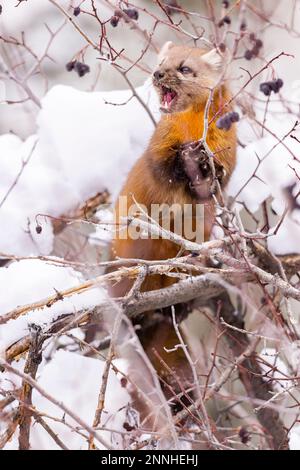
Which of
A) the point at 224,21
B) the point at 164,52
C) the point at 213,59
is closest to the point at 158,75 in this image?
the point at 164,52

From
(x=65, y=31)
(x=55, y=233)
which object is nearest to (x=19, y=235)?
(x=55, y=233)

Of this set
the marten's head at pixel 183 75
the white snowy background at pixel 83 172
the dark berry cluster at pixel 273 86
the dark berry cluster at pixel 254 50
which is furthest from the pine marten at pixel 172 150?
the dark berry cluster at pixel 273 86

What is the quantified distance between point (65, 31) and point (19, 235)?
12.8ft

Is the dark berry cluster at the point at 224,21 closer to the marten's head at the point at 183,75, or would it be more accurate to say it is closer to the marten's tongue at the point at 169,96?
the marten's head at the point at 183,75

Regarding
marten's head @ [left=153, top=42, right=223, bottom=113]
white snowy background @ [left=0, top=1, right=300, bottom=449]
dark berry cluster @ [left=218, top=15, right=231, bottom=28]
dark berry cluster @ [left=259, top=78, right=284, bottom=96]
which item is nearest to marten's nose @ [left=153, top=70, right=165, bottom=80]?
marten's head @ [left=153, top=42, right=223, bottom=113]

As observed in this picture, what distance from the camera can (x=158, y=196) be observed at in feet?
15.4

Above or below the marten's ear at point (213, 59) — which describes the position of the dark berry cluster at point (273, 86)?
below

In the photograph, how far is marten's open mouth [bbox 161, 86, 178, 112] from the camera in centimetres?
449

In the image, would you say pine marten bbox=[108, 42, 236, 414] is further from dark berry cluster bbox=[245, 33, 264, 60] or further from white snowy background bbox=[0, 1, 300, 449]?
dark berry cluster bbox=[245, 33, 264, 60]

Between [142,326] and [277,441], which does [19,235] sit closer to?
[142,326]

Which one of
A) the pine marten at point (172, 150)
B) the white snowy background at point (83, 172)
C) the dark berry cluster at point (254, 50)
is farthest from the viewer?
the pine marten at point (172, 150)

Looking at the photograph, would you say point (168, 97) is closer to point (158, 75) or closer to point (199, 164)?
point (158, 75)

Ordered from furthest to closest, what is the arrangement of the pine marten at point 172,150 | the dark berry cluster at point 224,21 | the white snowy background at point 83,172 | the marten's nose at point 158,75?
the pine marten at point 172,150 < the marten's nose at point 158,75 < the white snowy background at point 83,172 < the dark berry cluster at point 224,21

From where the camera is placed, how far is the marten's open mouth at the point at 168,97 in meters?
4.49
